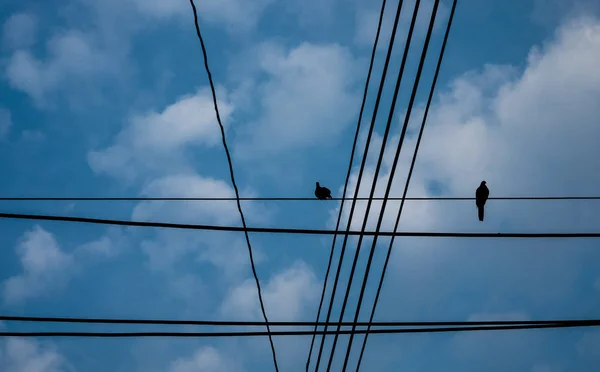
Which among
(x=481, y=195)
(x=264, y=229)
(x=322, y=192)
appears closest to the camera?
(x=264, y=229)

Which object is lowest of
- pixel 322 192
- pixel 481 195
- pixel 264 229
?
pixel 264 229

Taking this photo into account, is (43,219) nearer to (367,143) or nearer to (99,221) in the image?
(99,221)

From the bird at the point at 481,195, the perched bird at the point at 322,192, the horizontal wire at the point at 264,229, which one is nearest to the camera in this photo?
the horizontal wire at the point at 264,229

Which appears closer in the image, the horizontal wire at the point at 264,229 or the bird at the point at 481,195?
the horizontal wire at the point at 264,229

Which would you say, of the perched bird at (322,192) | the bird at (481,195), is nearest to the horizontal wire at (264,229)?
the bird at (481,195)

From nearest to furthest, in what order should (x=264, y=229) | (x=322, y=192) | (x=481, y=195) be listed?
(x=264, y=229)
(x=481, y=195)
(x=322, y=192)

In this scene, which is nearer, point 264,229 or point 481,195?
point 264,229

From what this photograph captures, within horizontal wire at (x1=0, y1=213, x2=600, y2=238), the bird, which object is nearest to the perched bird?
the bird

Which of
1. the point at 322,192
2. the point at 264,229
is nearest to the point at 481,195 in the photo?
the point at 322,192

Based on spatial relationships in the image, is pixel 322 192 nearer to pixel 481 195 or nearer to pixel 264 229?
pixel 481 195

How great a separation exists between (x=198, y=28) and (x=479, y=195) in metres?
11.7

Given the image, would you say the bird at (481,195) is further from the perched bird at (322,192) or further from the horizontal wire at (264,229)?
the horizontal wire at (264,229)

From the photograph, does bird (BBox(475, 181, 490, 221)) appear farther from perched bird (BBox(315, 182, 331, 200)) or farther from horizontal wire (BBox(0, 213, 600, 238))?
horizontal wire (BBox(0, 213, 600, 238))

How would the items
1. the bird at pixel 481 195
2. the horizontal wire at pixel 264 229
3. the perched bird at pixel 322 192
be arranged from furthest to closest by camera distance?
1. the perched bird at pixel 322 192
2. the bird at pixel 481 195
3. the horizontal wire at pixel 264 229
